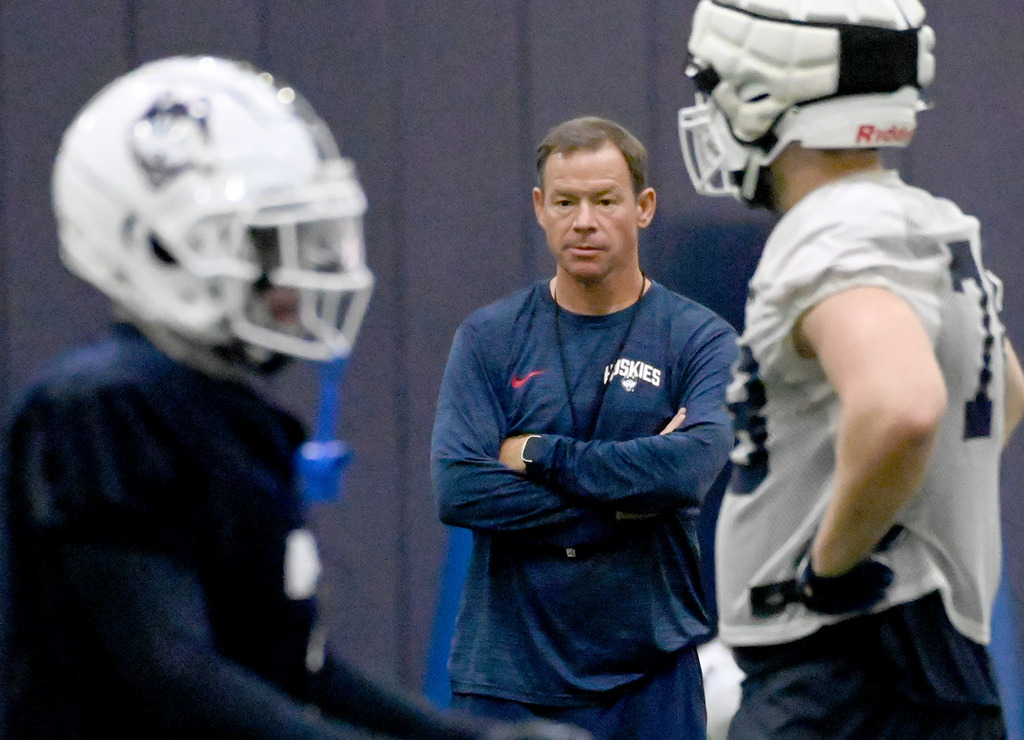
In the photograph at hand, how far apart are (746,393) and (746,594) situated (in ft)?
0.95

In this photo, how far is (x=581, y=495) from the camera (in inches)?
117

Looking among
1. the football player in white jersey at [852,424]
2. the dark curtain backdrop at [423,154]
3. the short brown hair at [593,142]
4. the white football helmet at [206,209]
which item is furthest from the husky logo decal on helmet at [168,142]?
the dark curtain backdrop at [423,154]

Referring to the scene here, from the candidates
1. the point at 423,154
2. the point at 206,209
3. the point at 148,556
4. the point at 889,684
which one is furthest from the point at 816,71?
the point at 423,154

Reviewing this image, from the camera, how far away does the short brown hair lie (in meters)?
3.33

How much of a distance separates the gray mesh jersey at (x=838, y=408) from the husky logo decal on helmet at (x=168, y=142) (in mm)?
848

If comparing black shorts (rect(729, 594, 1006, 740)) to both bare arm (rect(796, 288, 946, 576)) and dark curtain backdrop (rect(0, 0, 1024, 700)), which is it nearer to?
bare arm (rect(796, 288, 946, 576))

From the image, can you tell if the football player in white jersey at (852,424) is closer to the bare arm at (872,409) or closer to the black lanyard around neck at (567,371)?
the bare arm at (872,409)

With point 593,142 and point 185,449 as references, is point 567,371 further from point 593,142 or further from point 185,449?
point 185,449

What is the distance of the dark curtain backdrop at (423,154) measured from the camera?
4.01 metres

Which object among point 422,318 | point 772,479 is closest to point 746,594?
point 772,479

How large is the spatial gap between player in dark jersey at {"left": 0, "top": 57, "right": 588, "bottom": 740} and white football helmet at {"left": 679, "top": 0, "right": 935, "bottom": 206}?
0.79 m

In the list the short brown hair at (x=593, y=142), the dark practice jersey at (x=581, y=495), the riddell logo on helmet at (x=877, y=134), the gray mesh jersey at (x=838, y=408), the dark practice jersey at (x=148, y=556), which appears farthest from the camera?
the short brown hair at (x=593, y=142)

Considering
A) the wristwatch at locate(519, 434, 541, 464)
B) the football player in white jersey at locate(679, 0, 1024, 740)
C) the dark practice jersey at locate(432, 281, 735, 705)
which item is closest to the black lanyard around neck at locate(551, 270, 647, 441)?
the dark practice jersey at locate(432, 281, 735, 705)

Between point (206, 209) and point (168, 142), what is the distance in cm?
8
